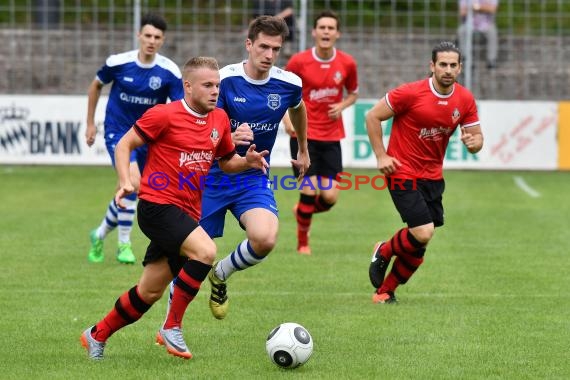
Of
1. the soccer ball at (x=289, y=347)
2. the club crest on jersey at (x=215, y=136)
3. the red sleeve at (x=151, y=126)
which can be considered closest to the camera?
the soccer ball at (x=289, y=347)

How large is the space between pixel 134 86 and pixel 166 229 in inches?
178

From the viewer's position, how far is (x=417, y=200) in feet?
29.2

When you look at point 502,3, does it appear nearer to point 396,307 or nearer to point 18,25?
point 18,25

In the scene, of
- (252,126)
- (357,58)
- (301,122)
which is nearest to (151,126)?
(252,126)

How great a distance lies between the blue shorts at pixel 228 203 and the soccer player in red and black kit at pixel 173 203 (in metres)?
0.97

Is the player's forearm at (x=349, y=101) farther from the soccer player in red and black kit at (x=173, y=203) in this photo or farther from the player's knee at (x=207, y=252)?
the player's knee at (x=207, y=252)

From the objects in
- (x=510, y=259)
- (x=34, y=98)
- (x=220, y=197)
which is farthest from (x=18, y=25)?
(x=220, y=197)

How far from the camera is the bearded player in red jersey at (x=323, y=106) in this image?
39.5ft

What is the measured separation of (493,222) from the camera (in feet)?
45.7

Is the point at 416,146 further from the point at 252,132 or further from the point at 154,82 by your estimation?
the point at 154,82

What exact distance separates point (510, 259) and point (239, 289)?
9.82ft

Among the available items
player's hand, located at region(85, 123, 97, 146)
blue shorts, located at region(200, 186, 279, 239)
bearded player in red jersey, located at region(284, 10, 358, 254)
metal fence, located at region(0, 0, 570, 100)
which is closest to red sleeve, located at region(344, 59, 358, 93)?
bearded player in red jersey, located at region(284, 10, 358, 254)

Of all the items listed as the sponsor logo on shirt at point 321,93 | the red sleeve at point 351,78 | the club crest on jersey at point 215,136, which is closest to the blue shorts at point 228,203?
the club crest on jersey at point 215,136

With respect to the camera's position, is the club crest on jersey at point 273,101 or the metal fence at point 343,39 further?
the metal fence at point 343,39
